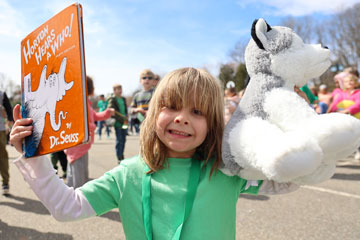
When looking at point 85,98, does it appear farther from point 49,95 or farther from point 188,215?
point 188,215

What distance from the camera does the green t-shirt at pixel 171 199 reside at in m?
1.34

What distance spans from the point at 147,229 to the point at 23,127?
713 mm

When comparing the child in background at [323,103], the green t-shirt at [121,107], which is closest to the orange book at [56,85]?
the green t-shirt at [121,107]

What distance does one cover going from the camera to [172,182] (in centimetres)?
142

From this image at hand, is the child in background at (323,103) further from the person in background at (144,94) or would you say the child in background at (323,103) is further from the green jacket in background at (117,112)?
the green jacket in background at (117,112)

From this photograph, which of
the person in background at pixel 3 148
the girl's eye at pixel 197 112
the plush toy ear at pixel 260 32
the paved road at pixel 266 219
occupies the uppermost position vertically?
the plush toy ear at pixel 260 32

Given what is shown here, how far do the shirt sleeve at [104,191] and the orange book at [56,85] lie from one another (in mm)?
262

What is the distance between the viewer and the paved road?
118 inches

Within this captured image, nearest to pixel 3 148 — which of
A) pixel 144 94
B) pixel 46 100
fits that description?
pixel 144 94

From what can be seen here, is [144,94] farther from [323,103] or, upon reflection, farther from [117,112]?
[323,103]

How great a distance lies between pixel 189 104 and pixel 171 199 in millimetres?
425

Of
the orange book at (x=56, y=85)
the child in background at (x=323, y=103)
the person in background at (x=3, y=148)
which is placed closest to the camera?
the orange book at (x=56, y=85)

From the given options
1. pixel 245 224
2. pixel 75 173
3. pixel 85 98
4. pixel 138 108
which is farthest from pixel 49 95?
pixel 138 108

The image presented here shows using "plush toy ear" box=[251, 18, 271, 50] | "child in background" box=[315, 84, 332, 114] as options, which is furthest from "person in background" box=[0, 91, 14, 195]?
"child in background" box=[315, 84, 332, 114]
